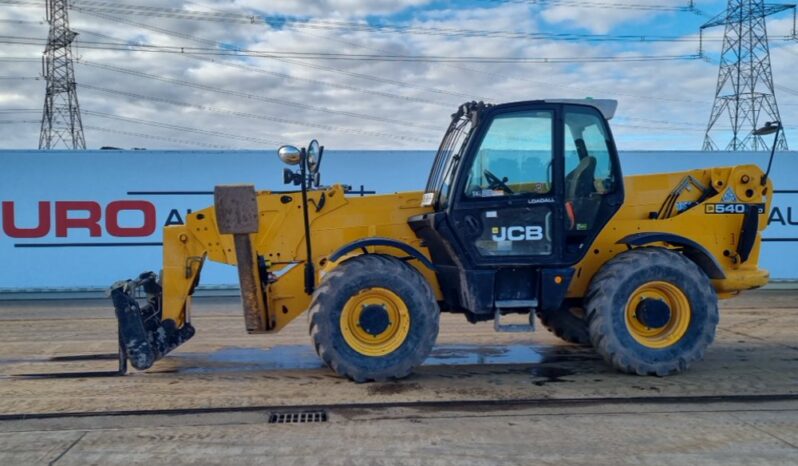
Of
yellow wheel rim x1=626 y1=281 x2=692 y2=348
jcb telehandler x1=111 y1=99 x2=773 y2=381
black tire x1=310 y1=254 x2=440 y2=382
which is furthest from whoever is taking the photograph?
yellow wheel rim x1=626 y1=281 x2=692 y2=348

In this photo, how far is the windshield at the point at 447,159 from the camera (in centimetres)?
644

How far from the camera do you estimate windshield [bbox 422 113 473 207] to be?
6.44 m

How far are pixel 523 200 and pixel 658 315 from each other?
1604 millimetres

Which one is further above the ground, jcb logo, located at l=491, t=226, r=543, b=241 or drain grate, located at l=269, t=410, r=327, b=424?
jcb logo, located at l=491, t=226, r=543, b=241

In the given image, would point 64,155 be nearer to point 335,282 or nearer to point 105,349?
point 105,349

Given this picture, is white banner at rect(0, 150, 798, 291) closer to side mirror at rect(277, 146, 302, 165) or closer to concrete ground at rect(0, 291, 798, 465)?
concrete ground at rect(0, 291, 798, 465)

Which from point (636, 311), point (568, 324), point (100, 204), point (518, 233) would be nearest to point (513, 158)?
point (518, 233)

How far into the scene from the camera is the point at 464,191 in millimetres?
6211

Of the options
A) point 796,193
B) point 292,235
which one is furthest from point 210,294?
point 796,193

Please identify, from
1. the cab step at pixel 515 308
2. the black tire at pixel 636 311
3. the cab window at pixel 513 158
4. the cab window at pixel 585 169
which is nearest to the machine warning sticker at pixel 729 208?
the black tire at pixel 636 311

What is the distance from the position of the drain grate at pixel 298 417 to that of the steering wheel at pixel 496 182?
2.47 m

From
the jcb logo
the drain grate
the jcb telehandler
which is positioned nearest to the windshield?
the jcb telehandler

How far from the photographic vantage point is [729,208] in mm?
6750

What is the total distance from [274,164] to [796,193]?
32.0ft
